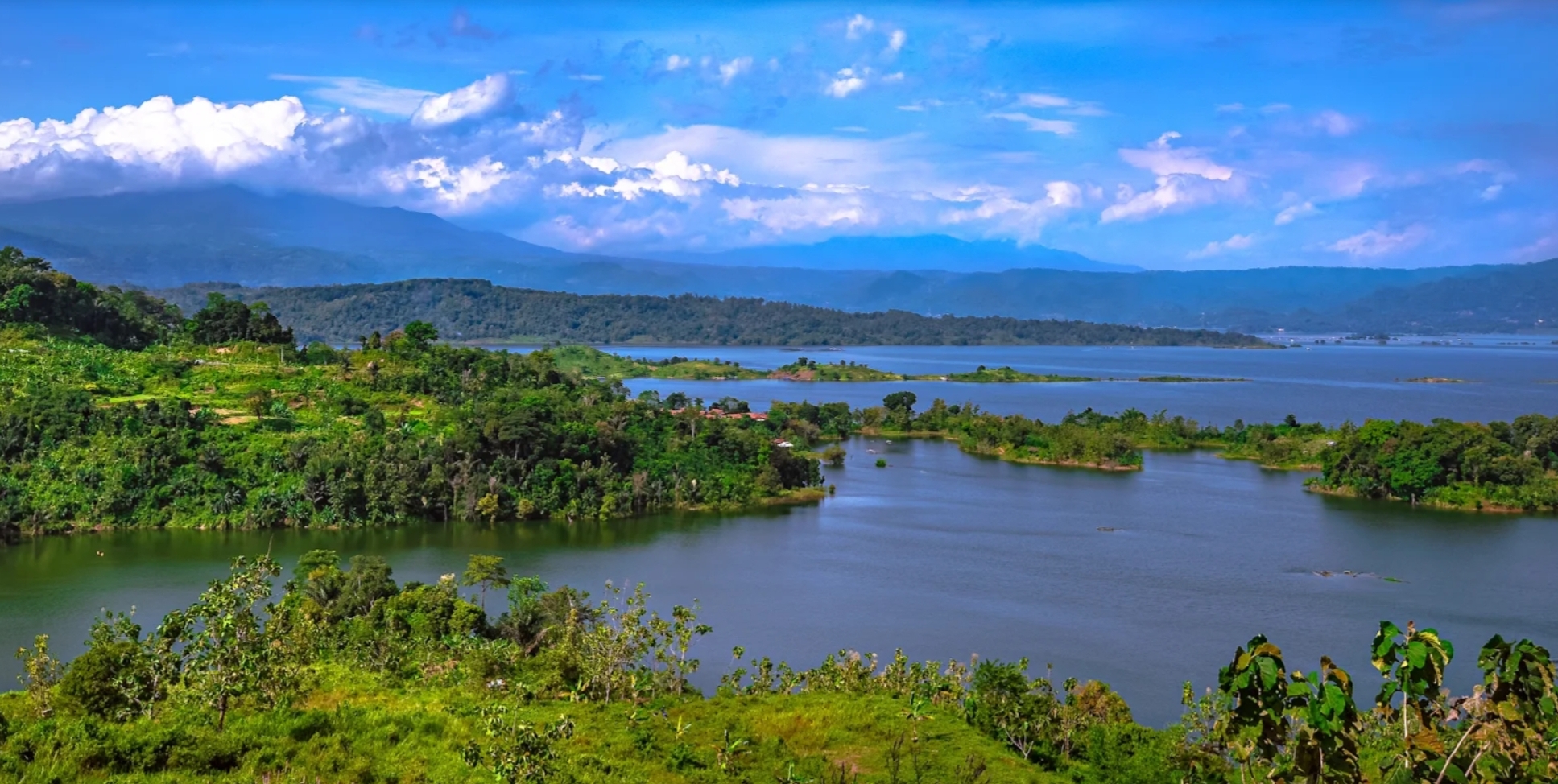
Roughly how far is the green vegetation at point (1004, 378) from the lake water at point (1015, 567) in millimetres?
49044

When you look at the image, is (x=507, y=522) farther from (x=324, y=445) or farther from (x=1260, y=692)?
(x=1260, y=692)

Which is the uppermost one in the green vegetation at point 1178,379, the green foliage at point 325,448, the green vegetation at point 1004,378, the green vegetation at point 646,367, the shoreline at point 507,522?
the green vegetation at point 1178,379

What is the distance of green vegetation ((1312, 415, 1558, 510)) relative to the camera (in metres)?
42.5

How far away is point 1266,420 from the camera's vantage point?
68.8 metres

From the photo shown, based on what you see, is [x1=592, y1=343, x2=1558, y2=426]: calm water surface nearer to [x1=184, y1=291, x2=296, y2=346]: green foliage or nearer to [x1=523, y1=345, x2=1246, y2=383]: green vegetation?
[x1=523, y1=345, x2=1246, y2=383]: green vegetation

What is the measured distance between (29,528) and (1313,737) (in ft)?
110

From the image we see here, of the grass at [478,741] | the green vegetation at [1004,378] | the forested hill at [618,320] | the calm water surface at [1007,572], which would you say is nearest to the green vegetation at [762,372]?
the green vegetation at [1004,378]

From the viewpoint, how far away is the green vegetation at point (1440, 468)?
42469 millimetres

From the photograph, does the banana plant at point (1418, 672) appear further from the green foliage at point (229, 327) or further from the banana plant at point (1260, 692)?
the green foliage at point (229, 327)

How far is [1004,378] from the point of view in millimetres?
100750

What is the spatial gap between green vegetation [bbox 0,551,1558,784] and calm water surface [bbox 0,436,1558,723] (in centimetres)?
258

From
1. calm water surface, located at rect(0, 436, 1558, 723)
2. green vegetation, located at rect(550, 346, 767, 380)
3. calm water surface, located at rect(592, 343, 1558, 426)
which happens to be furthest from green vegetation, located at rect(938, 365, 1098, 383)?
calm water surface, located at rect(0, 436, 1558, 723)

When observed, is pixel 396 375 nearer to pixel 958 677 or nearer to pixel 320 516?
pixel 320 516

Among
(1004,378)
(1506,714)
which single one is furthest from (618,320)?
(1506,714)
